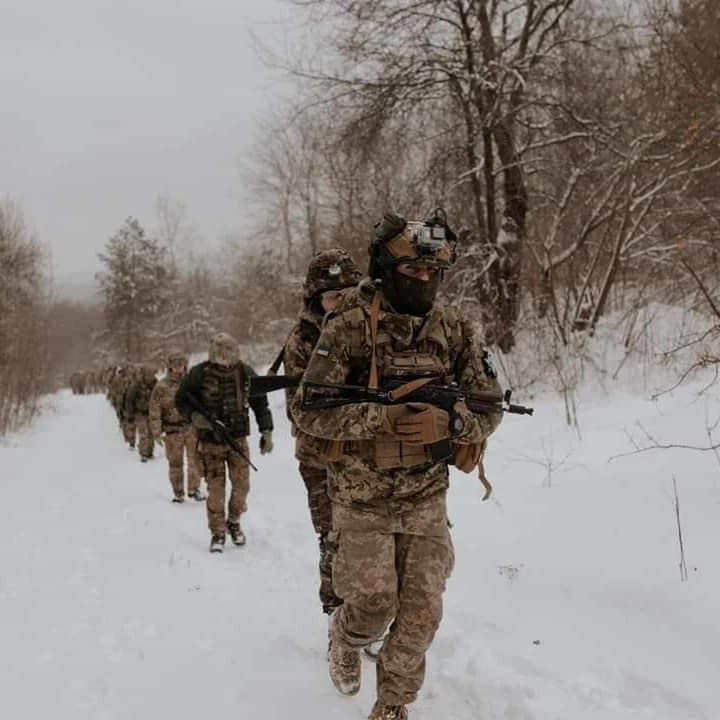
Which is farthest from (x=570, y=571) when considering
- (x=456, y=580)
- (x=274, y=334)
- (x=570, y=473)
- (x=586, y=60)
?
(x=274, y=334)

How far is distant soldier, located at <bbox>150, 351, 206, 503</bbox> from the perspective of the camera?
874cm

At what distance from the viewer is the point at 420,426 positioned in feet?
8.41

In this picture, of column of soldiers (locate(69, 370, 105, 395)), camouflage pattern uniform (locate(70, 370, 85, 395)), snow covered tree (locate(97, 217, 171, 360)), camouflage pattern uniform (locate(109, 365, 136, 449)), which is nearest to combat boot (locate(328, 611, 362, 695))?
camouflage pattern uniform (locate(109, 365, 136, 449))

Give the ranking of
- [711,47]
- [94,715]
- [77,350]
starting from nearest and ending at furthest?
[94,715] < [711,47] < [77,350]

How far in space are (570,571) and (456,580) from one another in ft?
2.57

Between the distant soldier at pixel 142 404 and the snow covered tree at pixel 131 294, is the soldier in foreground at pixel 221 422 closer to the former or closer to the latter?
the distant soldier at pixel 142 404

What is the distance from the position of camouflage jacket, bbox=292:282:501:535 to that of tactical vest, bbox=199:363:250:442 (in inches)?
130

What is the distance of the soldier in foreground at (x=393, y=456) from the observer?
8.77 ft

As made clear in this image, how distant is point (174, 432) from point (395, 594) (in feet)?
23.3

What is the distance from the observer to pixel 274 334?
1967 centimetres

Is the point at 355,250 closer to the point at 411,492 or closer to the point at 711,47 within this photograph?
the point at 711,47

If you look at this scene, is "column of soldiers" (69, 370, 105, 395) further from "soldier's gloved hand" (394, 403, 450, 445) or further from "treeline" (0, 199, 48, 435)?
"soldier's gloved hand" (394, 403, 450, 445)

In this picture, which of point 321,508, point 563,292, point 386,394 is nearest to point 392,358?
point 386,394

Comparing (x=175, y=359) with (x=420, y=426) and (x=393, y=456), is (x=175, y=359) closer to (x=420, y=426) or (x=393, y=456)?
(x=393, y=456)
